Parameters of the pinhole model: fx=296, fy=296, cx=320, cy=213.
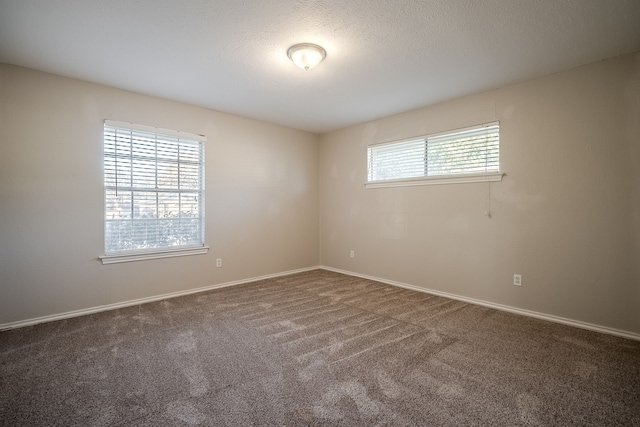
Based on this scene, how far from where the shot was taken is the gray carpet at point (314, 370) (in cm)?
164

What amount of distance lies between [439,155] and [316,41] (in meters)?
2.28

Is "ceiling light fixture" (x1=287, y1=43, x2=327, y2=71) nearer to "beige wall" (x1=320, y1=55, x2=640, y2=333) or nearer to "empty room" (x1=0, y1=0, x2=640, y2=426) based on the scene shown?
"empty room" (x1=0, y1=0, x2=640, y2=426)

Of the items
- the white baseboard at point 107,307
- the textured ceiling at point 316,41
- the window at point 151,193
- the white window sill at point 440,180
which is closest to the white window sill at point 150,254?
the window at point 151,193

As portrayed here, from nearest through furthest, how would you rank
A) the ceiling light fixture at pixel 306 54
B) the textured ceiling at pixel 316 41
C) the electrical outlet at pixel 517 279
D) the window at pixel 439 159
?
the textured ceiling at pixel 316 41 → the ceiling light fixture at pixel 306 54 → the electrical outlet at pixel 517 279 → the window at pixel 439 159

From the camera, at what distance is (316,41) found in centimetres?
247

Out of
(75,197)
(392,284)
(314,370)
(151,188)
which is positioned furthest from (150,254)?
(392,284)

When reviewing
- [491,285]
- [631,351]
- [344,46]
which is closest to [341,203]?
[491,285]

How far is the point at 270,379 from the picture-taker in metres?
1.97

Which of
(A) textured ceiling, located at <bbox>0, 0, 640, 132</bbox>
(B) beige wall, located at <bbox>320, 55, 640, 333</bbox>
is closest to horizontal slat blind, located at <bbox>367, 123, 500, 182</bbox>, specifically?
(B) beige wall, located at <bbox>320, 55, 640, 333</bbox>

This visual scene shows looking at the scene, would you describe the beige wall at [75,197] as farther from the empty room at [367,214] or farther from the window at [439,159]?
A: the window at [439,159]

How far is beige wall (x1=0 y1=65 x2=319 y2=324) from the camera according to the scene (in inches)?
113

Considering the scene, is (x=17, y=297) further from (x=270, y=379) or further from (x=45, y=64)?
(x=270, y=379)

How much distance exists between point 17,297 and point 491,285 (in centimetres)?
498

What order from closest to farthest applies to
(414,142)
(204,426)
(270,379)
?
(204,426), (270,379), (414,142)
